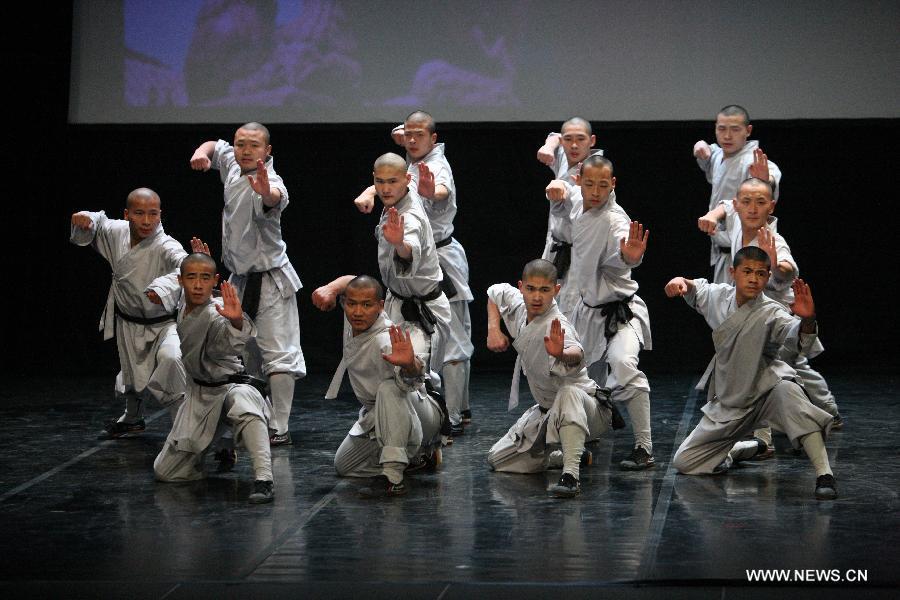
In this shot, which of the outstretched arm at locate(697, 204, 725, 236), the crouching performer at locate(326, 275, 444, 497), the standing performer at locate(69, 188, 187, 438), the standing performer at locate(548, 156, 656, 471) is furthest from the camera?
the standing performer at locate(69, 188, 187, 438)

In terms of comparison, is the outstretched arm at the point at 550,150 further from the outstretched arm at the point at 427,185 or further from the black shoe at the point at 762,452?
the black shoe at the point at 762,452

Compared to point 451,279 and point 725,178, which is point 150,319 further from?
point 725,178

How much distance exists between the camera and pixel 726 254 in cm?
596

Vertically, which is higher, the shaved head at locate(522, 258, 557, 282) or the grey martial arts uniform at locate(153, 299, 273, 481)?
the shaved head at locate(522, 258, 557, 282)

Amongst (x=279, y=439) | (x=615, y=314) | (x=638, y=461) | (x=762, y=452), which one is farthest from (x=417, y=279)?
(x=762, y=452)

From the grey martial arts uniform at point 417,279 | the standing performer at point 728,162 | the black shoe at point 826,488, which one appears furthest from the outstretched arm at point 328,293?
the standing performer at point 728,162

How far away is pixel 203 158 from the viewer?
5.66 meters

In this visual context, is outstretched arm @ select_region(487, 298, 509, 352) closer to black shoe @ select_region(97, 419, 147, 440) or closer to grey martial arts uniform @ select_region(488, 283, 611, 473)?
grey martial arts uniform @ select_region(488, 283, 611, 473)

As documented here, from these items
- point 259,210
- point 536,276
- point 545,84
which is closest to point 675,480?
point 536,276

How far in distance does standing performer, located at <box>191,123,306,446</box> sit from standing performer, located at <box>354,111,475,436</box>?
2.11 ft

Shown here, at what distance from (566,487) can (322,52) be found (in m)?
3.40

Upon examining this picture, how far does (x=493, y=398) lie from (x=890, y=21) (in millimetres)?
2818

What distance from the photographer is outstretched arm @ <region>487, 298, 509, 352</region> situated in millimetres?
4742

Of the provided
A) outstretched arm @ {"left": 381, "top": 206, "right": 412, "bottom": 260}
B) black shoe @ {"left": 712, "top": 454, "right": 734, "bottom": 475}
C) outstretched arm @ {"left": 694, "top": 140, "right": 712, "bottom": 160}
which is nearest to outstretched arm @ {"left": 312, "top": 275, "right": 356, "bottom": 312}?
outstretched arm @ {"left": 381, "top": 206, "right": 412, "bottom": 260}
